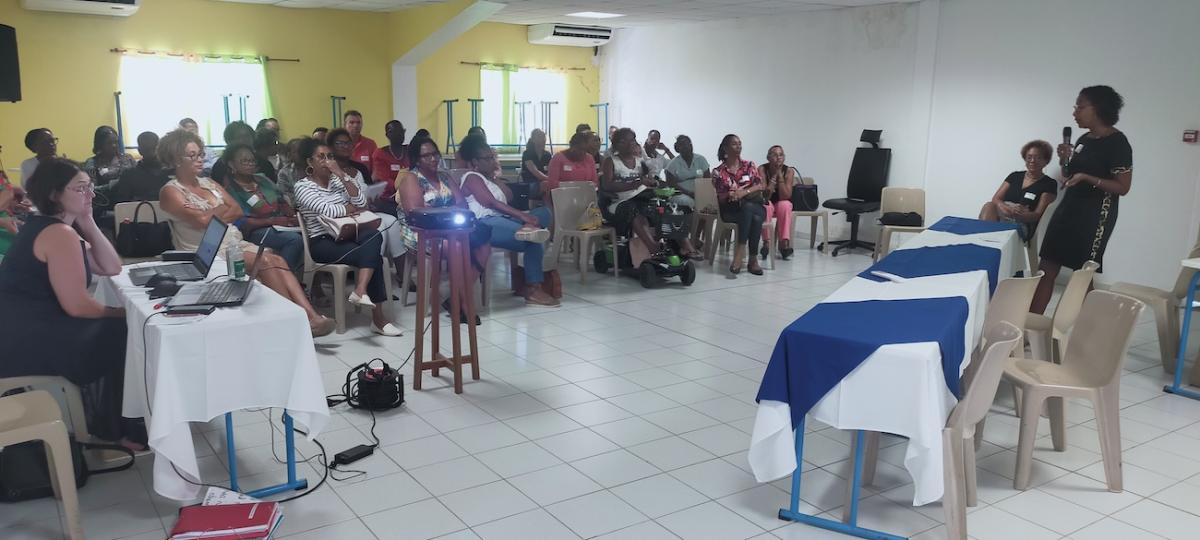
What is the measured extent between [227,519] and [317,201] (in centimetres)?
268

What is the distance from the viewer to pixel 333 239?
16.5 ft

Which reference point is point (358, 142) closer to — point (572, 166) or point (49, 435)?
point (572, 166)

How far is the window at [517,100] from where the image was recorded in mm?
11625

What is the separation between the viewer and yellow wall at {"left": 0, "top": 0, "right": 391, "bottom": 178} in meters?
8.51

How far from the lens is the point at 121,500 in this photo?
2.90 metres

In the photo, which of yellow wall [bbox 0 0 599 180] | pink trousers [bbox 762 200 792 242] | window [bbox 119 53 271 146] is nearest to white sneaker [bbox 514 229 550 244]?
pink trousers [bbox 762 200 792 242]

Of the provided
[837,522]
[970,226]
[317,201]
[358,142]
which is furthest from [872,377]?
[358,142]

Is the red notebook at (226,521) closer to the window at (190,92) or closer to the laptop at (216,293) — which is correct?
the laptop at (216,293)

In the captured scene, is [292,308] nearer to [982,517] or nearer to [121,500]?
[121,500]

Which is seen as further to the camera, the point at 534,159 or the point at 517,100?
the point at 517,100

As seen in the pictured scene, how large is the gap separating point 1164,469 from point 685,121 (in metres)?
8.16

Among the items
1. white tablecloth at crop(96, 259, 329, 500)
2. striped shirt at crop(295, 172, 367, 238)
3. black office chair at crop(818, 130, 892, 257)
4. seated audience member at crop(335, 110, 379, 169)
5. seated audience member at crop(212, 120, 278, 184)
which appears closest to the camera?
white tablecloth at crop(96, 259, 329, 500)

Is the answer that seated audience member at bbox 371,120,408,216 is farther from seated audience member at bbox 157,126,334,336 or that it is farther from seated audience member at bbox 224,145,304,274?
seated audience member at bbox 157,126,334,336

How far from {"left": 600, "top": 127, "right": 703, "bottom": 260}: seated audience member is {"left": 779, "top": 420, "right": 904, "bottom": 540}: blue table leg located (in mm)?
4072
